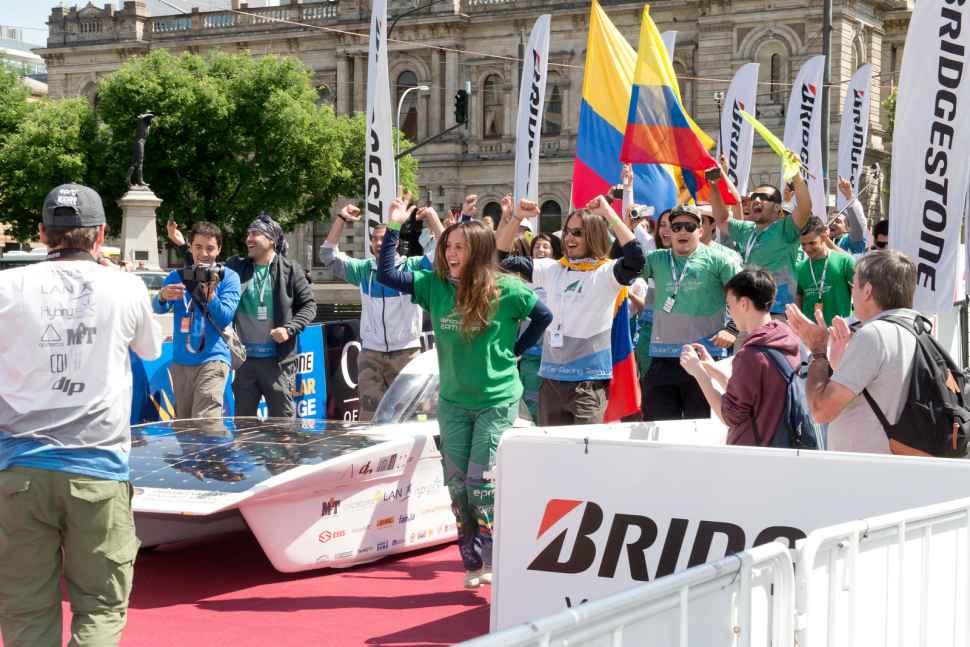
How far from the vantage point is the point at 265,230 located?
345 inches

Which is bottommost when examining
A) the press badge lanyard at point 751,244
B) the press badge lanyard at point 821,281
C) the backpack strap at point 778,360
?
the backpack strap at point 778,360

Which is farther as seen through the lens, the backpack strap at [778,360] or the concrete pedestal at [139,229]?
the concrete pedestal at [139,229]

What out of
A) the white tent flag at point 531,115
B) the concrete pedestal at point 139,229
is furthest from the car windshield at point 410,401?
the concrete pedestal at point 139,229

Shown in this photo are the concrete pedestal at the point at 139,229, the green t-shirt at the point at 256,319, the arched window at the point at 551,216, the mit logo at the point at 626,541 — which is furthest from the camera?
the arched window at the point at 551,216

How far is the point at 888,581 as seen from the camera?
381 cm

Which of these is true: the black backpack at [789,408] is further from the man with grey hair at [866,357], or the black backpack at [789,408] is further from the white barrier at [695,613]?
the white barrier at [695,613]

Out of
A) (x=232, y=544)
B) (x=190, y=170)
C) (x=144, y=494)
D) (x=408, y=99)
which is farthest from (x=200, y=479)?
(x=408, y=99)

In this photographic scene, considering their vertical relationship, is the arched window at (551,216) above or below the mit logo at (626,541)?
above

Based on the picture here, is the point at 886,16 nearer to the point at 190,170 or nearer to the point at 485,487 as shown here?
the point at 190,170

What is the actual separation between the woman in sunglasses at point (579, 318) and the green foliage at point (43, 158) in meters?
42.7

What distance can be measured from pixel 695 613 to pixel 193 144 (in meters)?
46.7

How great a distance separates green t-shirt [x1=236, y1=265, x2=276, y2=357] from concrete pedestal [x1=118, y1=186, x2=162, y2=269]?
23.0m

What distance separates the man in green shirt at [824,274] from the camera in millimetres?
9477

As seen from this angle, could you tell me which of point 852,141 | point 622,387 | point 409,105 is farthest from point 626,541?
point 409,105
